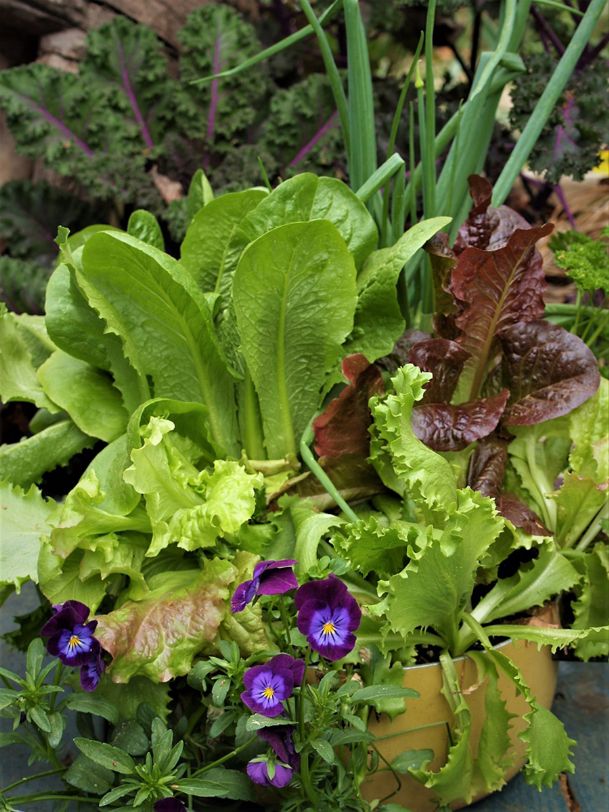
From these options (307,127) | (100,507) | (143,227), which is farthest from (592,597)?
(307,127)

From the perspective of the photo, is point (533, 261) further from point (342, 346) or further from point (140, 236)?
point (140, 236)

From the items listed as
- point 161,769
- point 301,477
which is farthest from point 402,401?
point 161,769

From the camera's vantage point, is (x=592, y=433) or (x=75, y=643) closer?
(x=75, y=643)

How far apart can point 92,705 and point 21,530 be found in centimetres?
21

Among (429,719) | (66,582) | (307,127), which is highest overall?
(307,127)

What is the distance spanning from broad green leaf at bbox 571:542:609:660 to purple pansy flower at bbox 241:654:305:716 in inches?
13.2

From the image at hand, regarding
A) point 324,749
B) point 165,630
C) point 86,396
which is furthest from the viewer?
point 86,396

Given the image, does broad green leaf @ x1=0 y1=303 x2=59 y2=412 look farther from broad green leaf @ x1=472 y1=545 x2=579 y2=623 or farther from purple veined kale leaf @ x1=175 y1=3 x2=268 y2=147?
purple veined kale leaf @ x1=175 y1=3 x2=268 y2=147

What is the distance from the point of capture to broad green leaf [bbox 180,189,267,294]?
3.28 ft

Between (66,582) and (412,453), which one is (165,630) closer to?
(66,582)

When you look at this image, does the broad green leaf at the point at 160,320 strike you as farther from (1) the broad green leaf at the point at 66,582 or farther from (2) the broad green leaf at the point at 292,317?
(1) the broad green leaf at the point at 66,582

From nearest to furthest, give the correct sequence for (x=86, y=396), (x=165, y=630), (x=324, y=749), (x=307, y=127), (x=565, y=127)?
(x=324, y=749), (x=165, y=630), (x=86, y=396), (x=565, y=127), (x=307, y=127)

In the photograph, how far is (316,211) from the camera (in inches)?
39.3

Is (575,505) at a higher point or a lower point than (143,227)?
lower
